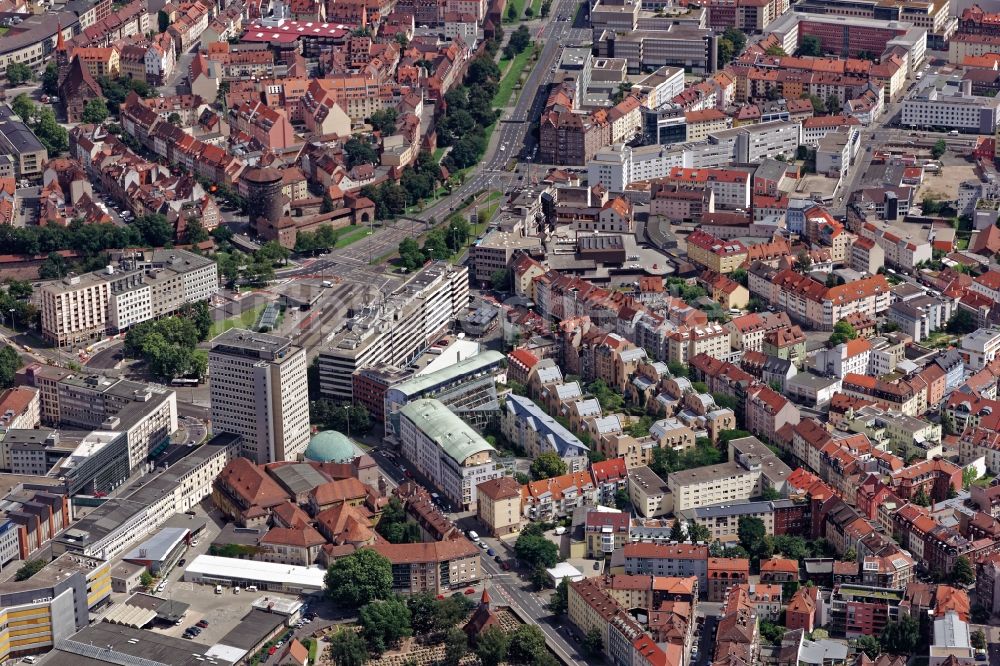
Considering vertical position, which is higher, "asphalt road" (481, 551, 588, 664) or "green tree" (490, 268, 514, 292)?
"green tree" (490, 268, 514, 292)

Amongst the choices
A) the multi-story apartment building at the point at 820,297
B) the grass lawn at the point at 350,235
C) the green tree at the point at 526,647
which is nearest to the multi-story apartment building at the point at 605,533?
the green tree at the point at 526,647

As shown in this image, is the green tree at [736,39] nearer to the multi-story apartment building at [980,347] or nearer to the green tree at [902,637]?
the multi-story apartment building at [980,347]

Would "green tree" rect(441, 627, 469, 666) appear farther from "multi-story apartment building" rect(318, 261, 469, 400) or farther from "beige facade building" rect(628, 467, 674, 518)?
"multi-story apartment building" rect(318, 261, 469, 400)

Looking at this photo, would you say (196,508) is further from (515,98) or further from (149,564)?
(515,98)

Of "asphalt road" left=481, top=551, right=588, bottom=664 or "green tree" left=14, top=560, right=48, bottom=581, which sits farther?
"green tree" left=14, top=560, right=48, bottom=581

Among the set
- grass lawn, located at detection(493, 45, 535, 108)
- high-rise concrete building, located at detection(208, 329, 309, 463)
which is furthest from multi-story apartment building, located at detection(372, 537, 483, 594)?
grass lawn, located at detection(493, 45, 535, 108)

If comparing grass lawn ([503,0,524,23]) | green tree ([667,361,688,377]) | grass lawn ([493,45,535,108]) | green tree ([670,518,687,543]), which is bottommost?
green tree ([670,518,687,543])
